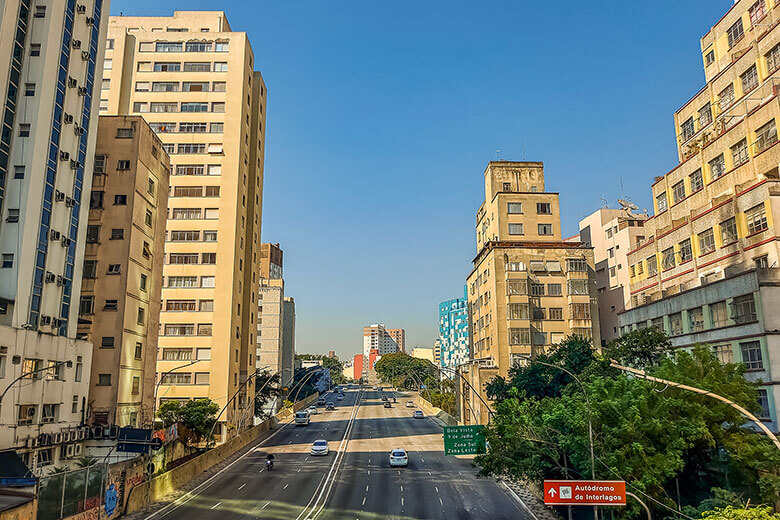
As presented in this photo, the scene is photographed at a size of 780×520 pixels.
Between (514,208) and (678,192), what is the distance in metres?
28.5

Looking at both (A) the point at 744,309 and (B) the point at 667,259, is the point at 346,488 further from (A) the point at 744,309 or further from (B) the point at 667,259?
(B) the point at 667,259

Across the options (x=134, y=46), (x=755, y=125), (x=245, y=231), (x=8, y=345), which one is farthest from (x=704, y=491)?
(x=134, y=46)

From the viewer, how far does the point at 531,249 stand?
84438mm

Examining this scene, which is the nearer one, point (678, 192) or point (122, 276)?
point (122, 276)

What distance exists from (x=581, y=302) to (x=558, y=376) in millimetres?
25068

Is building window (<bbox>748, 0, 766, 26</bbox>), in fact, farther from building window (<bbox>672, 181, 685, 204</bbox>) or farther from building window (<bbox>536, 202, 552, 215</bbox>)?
building window (<bbox>536, 202, 552, 215</bbox>)

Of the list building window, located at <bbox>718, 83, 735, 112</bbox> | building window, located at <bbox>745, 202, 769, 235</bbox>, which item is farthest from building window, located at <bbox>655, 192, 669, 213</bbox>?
building window, located at <bbox>745, 202, 769, 235</bbox>

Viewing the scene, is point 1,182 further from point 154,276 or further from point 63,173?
point 154,276

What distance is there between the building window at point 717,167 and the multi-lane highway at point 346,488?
33.6m

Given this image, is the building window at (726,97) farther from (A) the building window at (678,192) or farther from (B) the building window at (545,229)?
(B) the building window at (545,229)

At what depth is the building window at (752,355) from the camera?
41.2m

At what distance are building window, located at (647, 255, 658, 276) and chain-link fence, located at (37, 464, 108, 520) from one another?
176 feet

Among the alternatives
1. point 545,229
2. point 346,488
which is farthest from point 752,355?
point 545,229

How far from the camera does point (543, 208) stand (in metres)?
88.6
